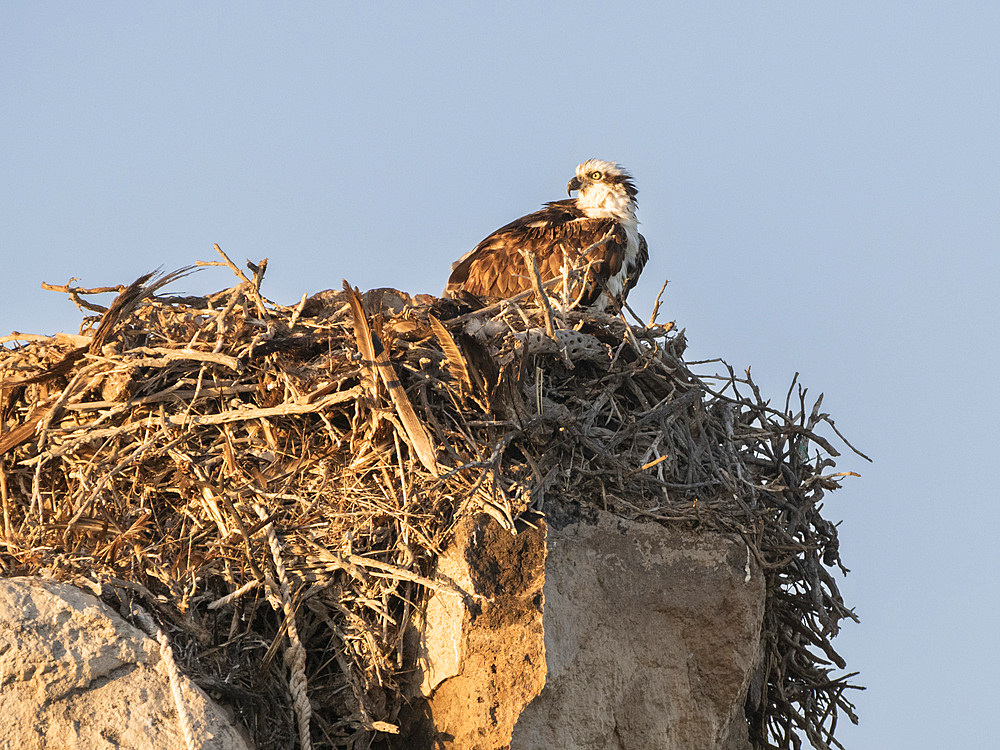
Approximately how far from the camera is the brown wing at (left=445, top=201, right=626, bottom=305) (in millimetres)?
7430

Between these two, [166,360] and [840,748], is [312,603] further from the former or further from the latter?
[840,748]

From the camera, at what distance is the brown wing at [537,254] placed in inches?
293

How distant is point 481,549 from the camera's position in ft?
15.4

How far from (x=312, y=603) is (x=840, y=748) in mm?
2792

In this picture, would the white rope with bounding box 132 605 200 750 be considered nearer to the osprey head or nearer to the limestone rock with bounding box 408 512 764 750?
the limestone rock with bounding box 408 512 764 750

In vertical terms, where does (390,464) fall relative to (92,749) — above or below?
above

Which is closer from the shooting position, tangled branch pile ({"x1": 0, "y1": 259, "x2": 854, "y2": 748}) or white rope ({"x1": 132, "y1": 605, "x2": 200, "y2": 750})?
white rope ({"x1": 132, "y1": 605, "x2": 200, "y2": 750})

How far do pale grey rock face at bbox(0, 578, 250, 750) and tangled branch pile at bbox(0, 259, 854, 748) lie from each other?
0.68 ft

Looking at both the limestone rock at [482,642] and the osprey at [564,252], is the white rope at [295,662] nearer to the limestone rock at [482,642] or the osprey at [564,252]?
the limestone rock at [482,642]

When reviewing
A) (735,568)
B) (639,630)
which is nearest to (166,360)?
(639,630)

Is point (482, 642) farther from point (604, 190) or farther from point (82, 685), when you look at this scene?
point (604, 190)

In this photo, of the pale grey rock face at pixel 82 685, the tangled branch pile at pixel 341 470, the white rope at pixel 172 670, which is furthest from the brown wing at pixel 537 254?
the pale grey rock face at pixel 82 685

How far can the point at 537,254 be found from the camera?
7.62 meters

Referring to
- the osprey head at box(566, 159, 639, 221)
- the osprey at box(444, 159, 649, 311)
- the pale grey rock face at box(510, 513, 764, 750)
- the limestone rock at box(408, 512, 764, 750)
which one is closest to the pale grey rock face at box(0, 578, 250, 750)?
the limestone rock at box(408, 512, 764, 750)
